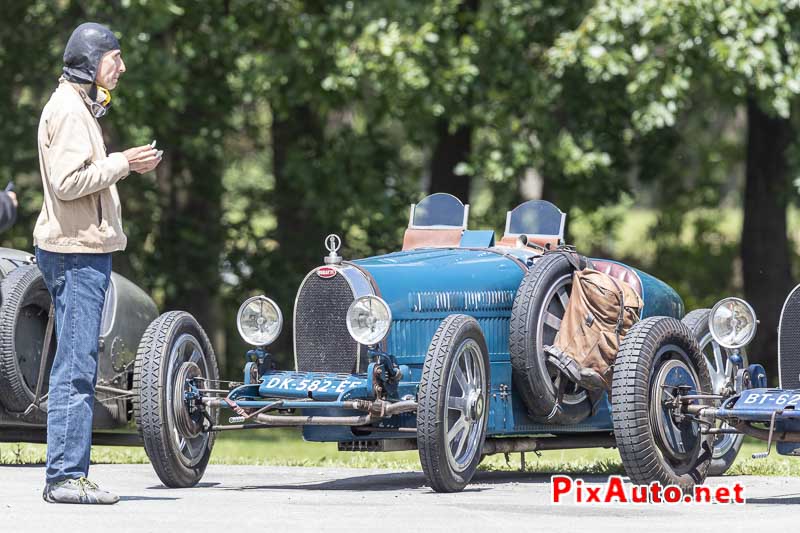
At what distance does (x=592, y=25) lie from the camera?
53.0 feet

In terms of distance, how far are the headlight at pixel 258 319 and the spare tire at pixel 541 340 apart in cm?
137

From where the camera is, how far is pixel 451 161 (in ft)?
64.7

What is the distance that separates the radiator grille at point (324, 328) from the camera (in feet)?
28.7

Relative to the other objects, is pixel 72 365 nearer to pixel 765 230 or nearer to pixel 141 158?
pixel 141 158

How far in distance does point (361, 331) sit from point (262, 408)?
67cm

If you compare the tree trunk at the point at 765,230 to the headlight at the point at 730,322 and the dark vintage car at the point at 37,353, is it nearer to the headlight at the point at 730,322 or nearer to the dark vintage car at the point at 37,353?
the dark vintage car at the point at 37,353

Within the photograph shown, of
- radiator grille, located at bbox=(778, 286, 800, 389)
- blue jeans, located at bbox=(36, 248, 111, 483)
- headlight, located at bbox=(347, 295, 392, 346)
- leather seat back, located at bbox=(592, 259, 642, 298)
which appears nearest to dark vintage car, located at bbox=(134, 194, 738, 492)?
headlight, located at bbox=(347, 295, 392, 346)

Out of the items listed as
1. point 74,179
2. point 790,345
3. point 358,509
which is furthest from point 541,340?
point 74,179

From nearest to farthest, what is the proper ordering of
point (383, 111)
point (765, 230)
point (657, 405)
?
point (657, 405) → point (383, 111) → point (765, 230)

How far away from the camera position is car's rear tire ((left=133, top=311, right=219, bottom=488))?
824cm

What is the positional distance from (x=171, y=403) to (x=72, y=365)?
1.07 meters

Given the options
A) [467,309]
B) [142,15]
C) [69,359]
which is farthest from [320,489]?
[142,15]

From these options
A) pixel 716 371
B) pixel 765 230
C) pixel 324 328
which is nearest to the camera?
pixel 324 328

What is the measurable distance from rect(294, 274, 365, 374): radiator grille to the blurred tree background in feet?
24.6
